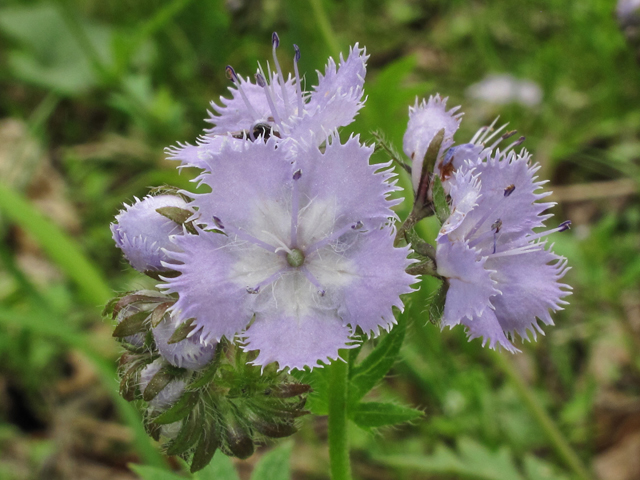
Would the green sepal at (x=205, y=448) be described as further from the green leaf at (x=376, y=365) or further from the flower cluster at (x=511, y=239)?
the flower cluster at (x=511, y=239)

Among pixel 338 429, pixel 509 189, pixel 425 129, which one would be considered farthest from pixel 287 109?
pixel 338 429

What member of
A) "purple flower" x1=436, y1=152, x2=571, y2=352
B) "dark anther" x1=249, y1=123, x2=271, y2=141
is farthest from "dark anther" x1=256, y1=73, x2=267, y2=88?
"purple flower" x1=436, y1=152, x2=571, y2=352

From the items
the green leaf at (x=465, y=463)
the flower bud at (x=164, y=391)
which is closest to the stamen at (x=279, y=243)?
the flower bud at (x=164, y=391)

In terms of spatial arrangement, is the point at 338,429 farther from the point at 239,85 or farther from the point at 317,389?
the point at 239,85

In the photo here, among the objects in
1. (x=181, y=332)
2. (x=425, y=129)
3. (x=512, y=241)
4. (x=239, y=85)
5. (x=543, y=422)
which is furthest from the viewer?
(x=543, y=422)

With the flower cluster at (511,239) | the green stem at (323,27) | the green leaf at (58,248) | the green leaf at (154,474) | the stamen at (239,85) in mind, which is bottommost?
the green leaf at (154,474)

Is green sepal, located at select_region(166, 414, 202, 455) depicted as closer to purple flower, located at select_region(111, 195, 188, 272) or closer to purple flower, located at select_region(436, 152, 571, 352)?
purple flower, located at select_region(111, 195, 188, 272)

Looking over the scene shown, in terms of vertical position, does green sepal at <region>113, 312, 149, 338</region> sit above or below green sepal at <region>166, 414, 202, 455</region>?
above
